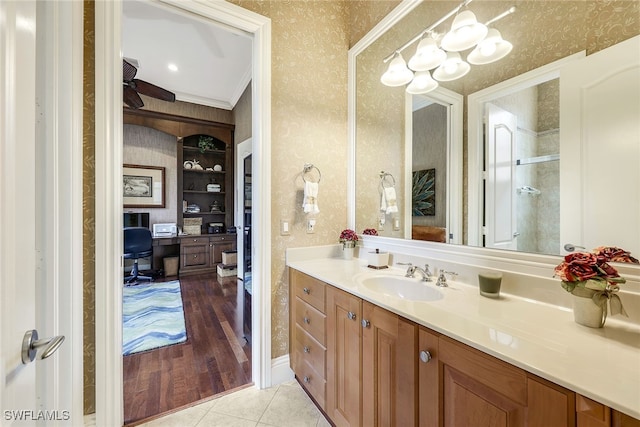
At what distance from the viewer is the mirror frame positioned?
1114 mm

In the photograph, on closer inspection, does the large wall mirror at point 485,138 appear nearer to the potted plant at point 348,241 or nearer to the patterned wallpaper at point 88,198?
the potted plant at point 348,241

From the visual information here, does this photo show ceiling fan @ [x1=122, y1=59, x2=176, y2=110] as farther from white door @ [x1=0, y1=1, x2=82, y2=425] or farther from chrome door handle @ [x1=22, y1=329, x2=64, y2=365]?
chrome door handle @ [x1=22, y1=329, x2=64, y2=365]

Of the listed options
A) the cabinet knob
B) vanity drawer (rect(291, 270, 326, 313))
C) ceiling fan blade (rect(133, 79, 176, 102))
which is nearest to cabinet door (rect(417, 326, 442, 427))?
the cabinet knob

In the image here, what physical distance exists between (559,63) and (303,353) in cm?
204

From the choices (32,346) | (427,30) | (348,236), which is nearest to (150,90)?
(348,236)

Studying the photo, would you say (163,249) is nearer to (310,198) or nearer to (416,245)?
(310,198)

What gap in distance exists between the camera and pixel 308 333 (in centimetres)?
169

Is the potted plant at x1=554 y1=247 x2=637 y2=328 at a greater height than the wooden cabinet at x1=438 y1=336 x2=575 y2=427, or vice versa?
the potted plant at x1=554 y1=247 x2=637 y2=328

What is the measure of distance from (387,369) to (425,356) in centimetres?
24

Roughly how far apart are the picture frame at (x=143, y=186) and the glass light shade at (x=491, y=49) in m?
5.06

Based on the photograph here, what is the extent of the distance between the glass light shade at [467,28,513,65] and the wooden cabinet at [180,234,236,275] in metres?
4.50

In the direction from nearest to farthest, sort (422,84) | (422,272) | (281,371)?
(422,272) → (422,84) → (281,371)

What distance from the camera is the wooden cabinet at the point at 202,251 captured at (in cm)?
459

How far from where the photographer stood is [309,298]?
1669mm
